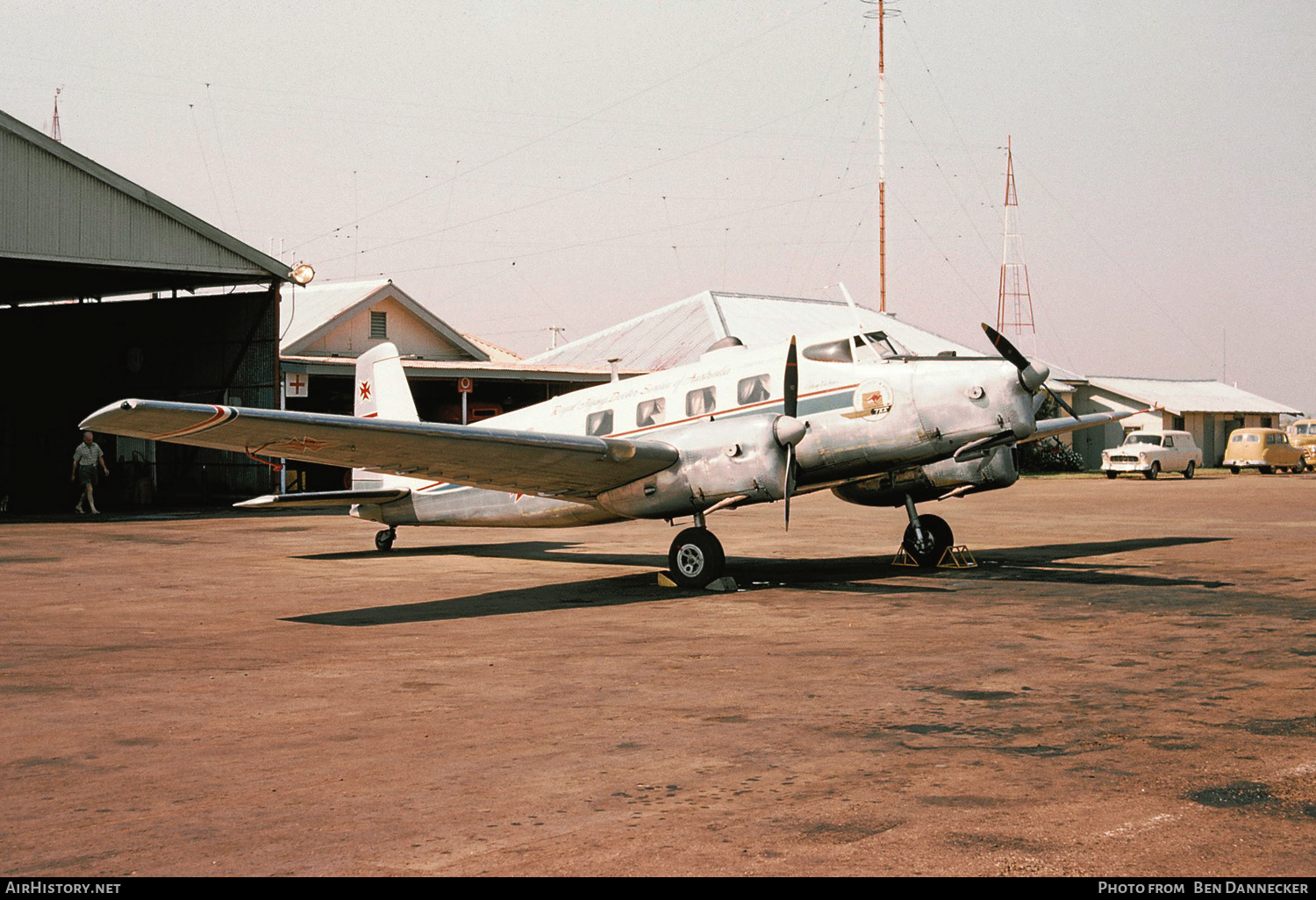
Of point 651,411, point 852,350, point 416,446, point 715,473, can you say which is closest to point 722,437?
point 715,473

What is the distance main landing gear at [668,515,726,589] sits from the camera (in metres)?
15.7

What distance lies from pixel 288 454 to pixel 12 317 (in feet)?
124

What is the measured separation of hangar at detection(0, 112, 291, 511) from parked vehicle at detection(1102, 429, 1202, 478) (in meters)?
39.6

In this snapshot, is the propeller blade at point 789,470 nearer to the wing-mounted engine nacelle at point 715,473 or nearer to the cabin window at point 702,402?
the wing-mounted engine nacelle at point 715,473

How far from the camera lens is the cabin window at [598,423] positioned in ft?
58.0

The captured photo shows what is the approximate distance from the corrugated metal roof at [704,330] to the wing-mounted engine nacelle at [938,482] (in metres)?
35.6

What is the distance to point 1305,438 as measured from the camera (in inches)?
2547

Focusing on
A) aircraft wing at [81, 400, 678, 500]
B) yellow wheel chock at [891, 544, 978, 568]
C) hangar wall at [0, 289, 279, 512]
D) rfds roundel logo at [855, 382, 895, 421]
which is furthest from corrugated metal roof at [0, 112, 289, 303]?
rfds roundel logo at [855, 382, 895, 421]

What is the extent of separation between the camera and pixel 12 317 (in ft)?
150

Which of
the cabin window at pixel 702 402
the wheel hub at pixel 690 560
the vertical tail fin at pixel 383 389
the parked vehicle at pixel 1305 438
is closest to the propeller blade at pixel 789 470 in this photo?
the wheel hub at pixel 690 560

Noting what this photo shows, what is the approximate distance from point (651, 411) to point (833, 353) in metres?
2.80

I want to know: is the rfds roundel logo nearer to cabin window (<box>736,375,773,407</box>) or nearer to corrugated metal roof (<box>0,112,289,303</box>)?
cabin window (<box>736,375,773,407</box>)

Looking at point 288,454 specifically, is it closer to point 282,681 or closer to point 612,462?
point 612,462

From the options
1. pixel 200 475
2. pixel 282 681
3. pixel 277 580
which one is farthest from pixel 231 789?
pixel 200 475
